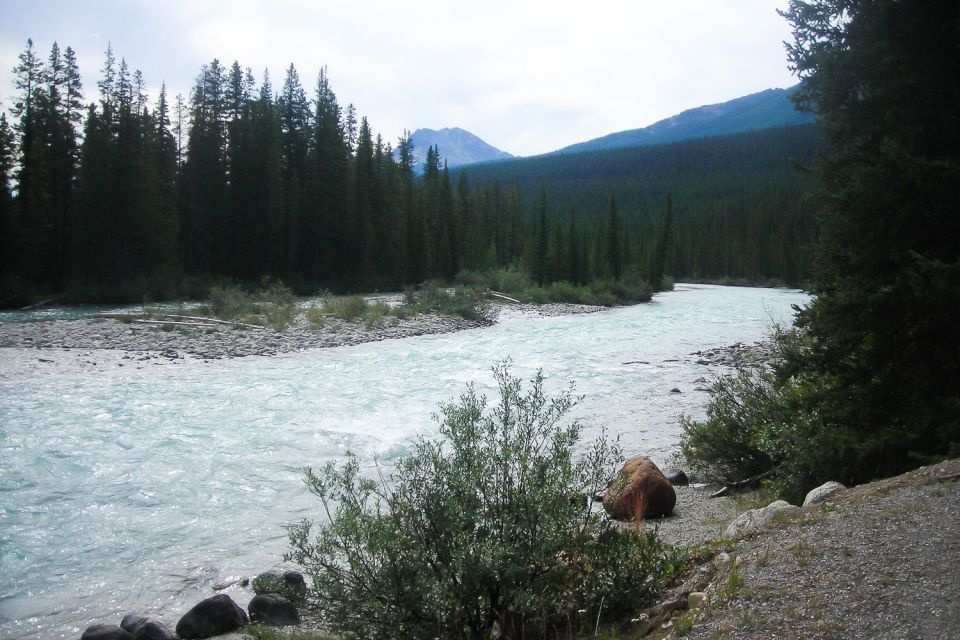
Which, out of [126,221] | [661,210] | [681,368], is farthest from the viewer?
[661,210]

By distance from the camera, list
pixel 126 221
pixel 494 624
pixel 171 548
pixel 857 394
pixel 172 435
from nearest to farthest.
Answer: pixel 494 624, pixel 857 394, pixel 171 548, pixel 172 435, pixel 126 221

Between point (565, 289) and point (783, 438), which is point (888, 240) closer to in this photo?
point (783, 438)

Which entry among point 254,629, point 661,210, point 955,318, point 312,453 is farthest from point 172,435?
point 661,210

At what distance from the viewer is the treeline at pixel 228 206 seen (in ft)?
122

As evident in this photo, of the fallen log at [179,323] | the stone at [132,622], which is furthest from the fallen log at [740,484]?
the fallen log at [179,323]

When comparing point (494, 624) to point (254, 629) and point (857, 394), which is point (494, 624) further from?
point (857, 394)

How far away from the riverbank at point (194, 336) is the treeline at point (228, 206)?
468 inches

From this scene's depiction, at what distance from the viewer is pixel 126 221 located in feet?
127

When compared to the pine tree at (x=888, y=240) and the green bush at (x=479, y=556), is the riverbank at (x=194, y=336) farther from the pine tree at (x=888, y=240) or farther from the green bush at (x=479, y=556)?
the pine tree at (x=888, y=240)

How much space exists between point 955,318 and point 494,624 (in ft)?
14.0

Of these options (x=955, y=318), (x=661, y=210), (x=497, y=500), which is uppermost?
(x=661, y=210)

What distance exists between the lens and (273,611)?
17.0 feet

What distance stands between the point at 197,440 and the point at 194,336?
12277 mm

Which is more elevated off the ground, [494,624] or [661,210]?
[661,210]
